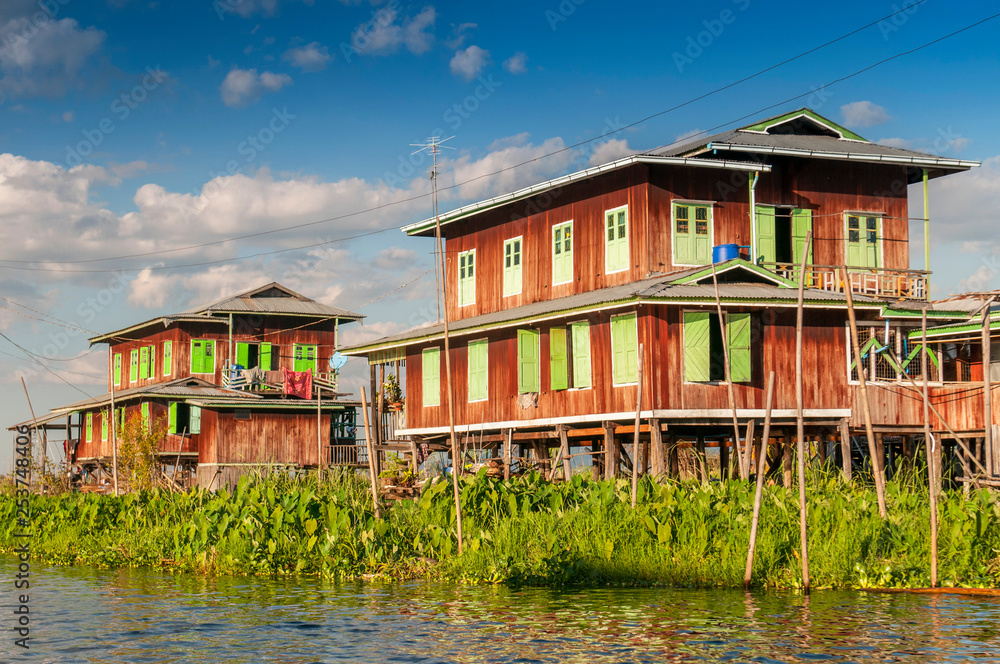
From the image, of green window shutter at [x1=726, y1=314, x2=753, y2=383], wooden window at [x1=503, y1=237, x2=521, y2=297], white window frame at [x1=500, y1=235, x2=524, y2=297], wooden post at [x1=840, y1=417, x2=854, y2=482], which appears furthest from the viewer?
wooden window at [x1=503, y1=237, x2=521, y2=297]

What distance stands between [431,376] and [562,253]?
501 centimetres

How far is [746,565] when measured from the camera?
1458 centimetres

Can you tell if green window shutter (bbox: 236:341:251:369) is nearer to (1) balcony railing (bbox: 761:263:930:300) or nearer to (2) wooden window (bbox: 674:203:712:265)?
(2) wooden window (bbox: 674:203:712:265)

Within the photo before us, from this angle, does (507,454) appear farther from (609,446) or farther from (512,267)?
(512,267)

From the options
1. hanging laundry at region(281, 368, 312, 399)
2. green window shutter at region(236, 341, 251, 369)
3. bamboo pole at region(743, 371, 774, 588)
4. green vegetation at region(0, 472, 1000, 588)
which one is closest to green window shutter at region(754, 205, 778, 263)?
green vegetation at region(0, 472, 1000, 588)

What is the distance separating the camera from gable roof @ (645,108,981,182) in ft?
87.8

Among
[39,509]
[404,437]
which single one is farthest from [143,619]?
[404,437]

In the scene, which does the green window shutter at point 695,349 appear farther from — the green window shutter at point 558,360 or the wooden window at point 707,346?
→ the green window shutter at point 558,360

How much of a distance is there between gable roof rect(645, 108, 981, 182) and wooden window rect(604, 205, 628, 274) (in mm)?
1729

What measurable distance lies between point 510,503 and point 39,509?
12.7m

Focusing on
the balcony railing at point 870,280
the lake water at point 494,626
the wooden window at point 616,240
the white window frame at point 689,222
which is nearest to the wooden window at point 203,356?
the wooden window at point 616,240

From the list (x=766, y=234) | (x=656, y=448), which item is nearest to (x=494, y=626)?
Result: (x=656, y=448)

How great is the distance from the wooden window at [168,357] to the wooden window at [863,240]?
1127 inches

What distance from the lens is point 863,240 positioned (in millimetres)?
28484
